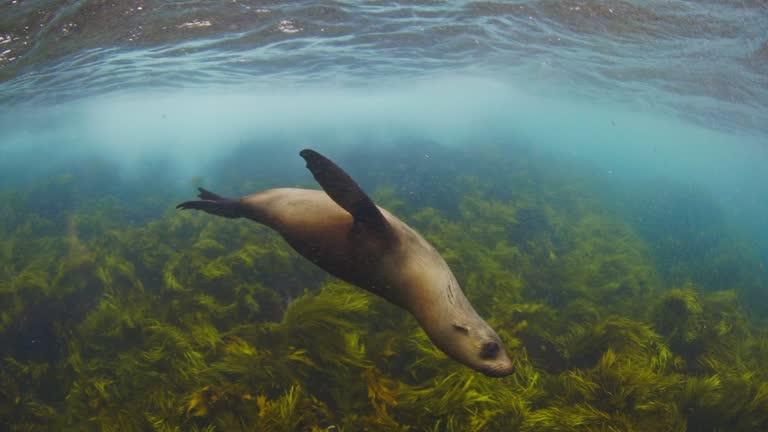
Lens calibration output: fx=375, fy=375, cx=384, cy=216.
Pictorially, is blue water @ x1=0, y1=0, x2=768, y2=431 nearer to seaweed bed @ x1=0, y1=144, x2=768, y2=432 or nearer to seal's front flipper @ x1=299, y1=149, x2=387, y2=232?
seaweed bed @ x1=0, y1=144, x2=768, y2=432

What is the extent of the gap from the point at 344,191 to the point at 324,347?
142 cm

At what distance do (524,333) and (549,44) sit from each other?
1205 cm

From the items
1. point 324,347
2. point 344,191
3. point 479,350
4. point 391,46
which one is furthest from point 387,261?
point 391,46

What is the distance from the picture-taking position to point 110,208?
11945mm

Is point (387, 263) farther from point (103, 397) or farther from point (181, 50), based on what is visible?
point (181, 50)

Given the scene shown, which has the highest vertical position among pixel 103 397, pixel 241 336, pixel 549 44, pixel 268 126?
pixel 549 44

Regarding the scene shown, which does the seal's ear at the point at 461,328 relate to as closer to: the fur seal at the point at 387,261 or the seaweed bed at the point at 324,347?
the fur seal at the point at 387,261

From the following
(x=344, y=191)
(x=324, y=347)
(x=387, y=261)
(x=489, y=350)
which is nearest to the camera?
(x=489, y=350)

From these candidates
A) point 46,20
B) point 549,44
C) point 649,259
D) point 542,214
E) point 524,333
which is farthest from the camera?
point 549,44

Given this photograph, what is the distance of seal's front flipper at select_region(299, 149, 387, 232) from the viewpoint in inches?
80.1

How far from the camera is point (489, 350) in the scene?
1.75 metres

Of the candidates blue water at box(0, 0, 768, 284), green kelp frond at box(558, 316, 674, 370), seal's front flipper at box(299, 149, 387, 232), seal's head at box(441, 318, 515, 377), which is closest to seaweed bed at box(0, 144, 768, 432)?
green kelp frond at box(558, 316, 674, 370)

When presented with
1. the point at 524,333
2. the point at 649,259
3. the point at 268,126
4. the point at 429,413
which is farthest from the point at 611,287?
the point at 268,126

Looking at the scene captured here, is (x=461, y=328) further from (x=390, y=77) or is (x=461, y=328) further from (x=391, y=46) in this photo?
(x=390, y=77)
